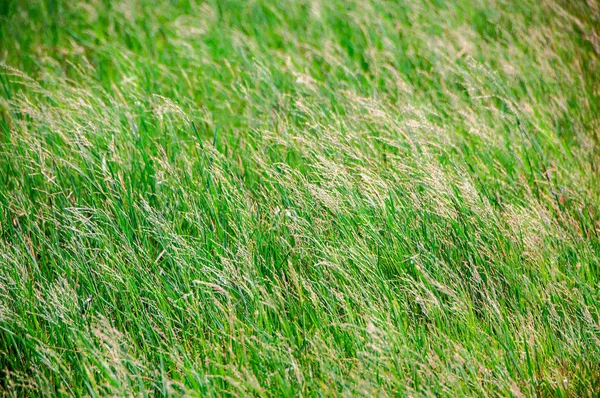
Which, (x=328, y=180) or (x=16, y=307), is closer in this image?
(x=16, y=307)

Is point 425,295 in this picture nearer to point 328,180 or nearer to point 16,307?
point 328,180

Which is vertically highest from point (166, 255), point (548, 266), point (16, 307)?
point (548, 266)

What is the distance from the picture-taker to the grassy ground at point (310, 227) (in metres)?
2.22

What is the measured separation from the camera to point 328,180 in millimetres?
3049

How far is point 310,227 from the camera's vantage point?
9.04ft

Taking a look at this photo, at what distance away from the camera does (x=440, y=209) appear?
107 inches

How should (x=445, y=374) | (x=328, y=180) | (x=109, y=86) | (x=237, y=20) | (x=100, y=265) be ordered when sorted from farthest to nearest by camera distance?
(x=237, y=20), (x=109, y=86), (x=328, y=180), (x=100, y=265), (x=445, y=374)

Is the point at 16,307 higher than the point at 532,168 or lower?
lower

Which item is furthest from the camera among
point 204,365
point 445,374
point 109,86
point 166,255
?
point 109,86

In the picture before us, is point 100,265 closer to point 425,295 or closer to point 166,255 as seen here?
point 166,255

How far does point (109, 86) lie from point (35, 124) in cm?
72

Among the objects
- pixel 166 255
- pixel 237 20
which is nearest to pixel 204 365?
pixel 166 255

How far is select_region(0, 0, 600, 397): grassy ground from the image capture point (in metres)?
2.22

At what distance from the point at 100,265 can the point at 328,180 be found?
4.14 feet
